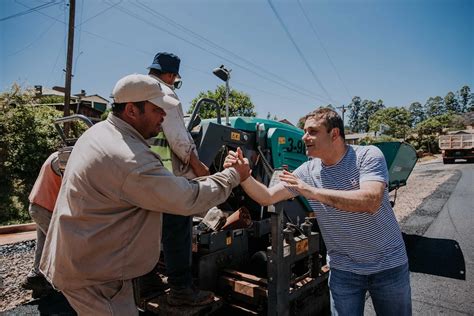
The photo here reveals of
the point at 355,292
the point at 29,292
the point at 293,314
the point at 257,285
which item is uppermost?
the point at 355,292

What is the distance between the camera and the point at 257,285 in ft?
9.42

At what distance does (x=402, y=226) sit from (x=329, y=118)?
6.21m

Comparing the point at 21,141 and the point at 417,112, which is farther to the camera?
the point at 417,112

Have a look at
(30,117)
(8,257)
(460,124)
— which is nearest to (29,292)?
(8,257)

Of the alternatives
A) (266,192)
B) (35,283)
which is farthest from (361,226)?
(35,283)

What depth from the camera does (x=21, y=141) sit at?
43.4 ft

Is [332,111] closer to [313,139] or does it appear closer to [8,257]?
[313,139]

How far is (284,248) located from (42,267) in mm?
1751

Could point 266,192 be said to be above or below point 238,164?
below

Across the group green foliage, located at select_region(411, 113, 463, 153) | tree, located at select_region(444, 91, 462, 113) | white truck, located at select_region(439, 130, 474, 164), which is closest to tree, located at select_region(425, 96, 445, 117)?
tree, located at select_region(444, 91, 462, 113)

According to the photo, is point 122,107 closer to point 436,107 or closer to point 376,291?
point 376,291

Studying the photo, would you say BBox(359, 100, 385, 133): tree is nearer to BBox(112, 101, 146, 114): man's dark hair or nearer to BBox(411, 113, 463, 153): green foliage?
BBox(411, 113, 463, 153): green foliage

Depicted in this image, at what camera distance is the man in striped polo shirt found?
1.96 meters

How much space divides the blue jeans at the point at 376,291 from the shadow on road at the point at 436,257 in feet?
10.9
